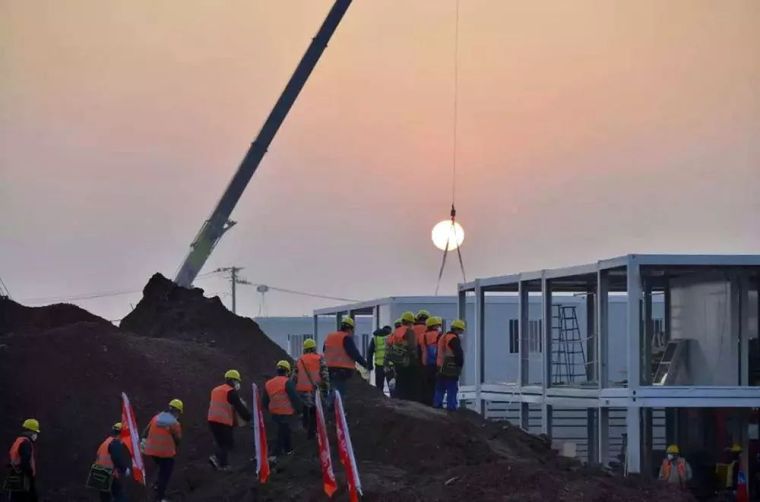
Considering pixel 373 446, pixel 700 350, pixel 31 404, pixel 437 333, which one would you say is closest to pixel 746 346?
pixel 700 350

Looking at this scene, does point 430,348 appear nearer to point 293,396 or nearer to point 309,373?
point 309,373

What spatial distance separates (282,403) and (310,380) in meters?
0.88

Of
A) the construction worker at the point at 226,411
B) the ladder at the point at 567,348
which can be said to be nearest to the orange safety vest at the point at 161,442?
the construction worker at the point at 226,411

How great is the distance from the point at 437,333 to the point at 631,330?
158 inches

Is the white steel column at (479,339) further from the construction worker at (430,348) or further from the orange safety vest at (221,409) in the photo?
the orange safety vest at (221,409)

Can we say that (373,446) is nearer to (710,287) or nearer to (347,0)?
(710,287)

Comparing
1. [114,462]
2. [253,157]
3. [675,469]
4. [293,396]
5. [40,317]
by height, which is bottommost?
[675,469]

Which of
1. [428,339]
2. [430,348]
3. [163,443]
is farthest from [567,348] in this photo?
[163,443]

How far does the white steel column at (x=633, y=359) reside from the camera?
25.3 meters

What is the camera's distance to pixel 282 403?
2220cm

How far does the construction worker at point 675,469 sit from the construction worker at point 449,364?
506 centimetres

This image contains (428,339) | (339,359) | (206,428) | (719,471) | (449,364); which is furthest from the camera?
(719,471)

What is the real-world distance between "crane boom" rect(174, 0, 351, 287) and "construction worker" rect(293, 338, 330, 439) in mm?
13781

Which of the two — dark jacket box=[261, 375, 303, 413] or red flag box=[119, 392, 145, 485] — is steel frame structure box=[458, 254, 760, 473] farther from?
red flag box=[119, 392, 145, 485]
